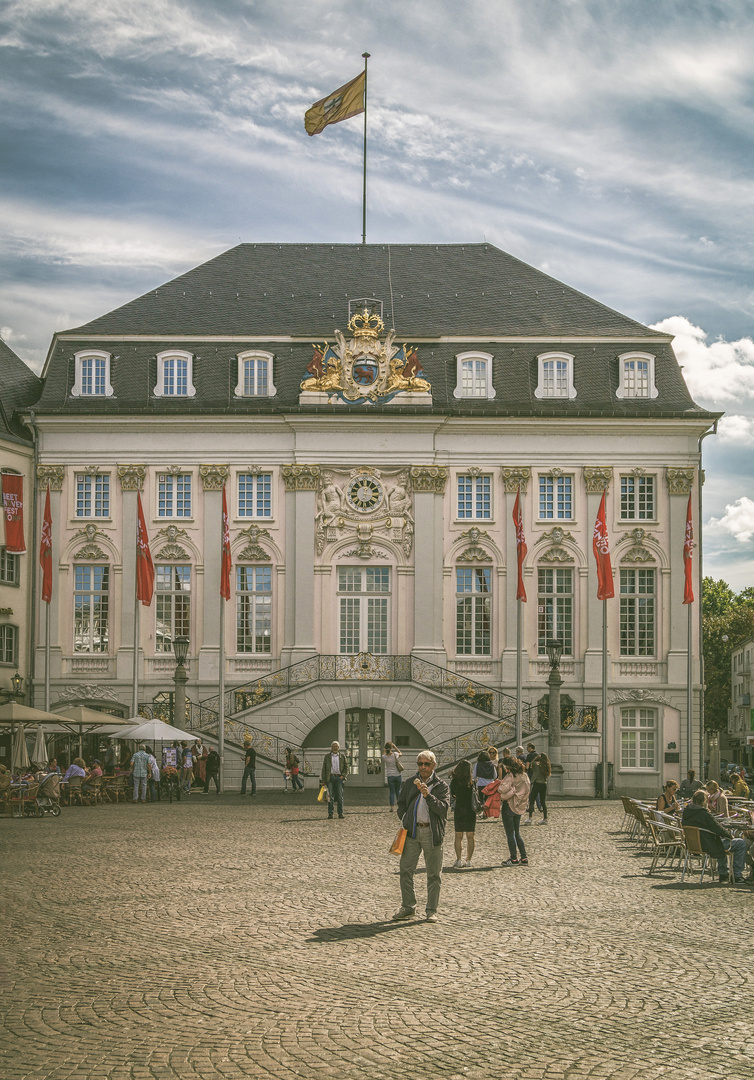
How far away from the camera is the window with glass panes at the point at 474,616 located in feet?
148

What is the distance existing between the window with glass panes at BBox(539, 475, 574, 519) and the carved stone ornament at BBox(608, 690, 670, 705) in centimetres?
616

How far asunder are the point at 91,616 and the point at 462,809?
90.3 feet

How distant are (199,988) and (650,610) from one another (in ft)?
119

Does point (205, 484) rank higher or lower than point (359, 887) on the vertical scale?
higher

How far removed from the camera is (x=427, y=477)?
45.2m

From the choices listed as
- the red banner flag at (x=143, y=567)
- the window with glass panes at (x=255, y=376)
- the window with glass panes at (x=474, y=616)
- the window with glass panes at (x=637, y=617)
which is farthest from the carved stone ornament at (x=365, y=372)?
the window with glass panes at (x=637, y=617)

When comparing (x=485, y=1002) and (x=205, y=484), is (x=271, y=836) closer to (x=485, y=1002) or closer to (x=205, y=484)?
(x=485, y=1002)

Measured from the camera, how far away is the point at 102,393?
46.4 m

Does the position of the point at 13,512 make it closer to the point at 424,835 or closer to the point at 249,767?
the point at 249,767

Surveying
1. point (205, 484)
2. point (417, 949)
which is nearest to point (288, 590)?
point (205, 484)

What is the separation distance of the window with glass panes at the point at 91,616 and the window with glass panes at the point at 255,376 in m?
7.78

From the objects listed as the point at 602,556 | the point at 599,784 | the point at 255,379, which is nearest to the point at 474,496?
the point at 602,556

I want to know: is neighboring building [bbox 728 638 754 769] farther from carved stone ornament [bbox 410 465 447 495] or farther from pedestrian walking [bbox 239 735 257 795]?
pedestrian walking [bbox 239 735 257 795]

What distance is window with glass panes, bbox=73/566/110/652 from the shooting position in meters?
45.2
